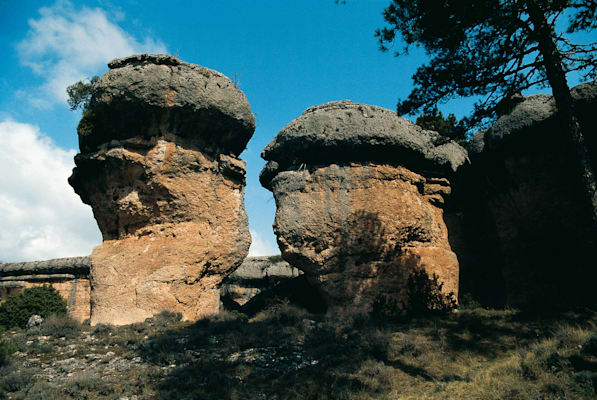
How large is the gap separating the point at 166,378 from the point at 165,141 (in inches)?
268

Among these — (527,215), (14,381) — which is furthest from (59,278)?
(527,215)

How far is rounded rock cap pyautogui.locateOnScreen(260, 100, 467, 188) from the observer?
1155 centimetres

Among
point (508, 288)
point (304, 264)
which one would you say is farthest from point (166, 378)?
Answer: point (508, 288)

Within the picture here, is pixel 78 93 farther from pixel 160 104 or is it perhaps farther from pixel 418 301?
pixel 418 301

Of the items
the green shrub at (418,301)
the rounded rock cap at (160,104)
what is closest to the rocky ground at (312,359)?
the green shrub at (418,301)

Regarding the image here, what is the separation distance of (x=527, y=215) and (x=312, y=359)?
28.2 feet

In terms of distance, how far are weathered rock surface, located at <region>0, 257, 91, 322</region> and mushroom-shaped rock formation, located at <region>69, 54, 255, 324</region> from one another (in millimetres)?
2559

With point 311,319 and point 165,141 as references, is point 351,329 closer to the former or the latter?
point 311,319

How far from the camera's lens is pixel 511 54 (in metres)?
8.23

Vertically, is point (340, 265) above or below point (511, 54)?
below

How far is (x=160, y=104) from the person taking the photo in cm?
1081

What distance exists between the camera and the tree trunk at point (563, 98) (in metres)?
6.80

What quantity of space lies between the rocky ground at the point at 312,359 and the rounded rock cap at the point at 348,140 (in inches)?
185

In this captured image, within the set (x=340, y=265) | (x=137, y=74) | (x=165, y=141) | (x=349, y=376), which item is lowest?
(x=349, y=376)
